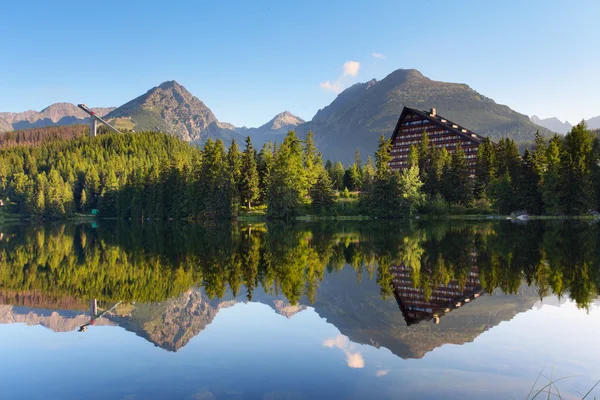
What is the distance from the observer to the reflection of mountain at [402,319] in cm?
1200

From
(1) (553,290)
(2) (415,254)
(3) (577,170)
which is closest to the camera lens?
(1) (553,290)

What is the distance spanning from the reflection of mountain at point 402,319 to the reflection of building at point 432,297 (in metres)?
0.31

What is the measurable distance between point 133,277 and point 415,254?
53.4 ft

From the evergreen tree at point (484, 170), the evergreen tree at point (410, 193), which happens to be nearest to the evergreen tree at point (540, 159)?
the evergreen tree at point (484, 170)

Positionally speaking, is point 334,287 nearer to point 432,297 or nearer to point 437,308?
point 432,297

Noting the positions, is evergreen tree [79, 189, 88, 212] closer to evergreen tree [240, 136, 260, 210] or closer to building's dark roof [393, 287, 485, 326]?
evergreen tree [240, 136, 260, 210]

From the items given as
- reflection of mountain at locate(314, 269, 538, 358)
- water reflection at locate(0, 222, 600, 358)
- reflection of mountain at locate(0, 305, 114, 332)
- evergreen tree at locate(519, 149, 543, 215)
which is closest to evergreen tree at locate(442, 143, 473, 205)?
evergreen tree at locate(519, 149, 543, 215)

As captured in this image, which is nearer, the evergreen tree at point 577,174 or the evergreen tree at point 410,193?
the evergreen tree at point 577,174

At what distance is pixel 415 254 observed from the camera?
28.0 metres

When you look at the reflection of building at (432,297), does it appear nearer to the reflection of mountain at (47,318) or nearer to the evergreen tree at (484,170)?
the reflection of mountain at (47,318)

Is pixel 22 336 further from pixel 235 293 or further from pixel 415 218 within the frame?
pixel 415 218

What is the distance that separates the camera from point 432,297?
16.2 meters

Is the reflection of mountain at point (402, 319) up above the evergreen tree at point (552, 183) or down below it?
below

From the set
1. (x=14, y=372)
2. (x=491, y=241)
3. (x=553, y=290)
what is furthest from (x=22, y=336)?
(x=491, y=241)
